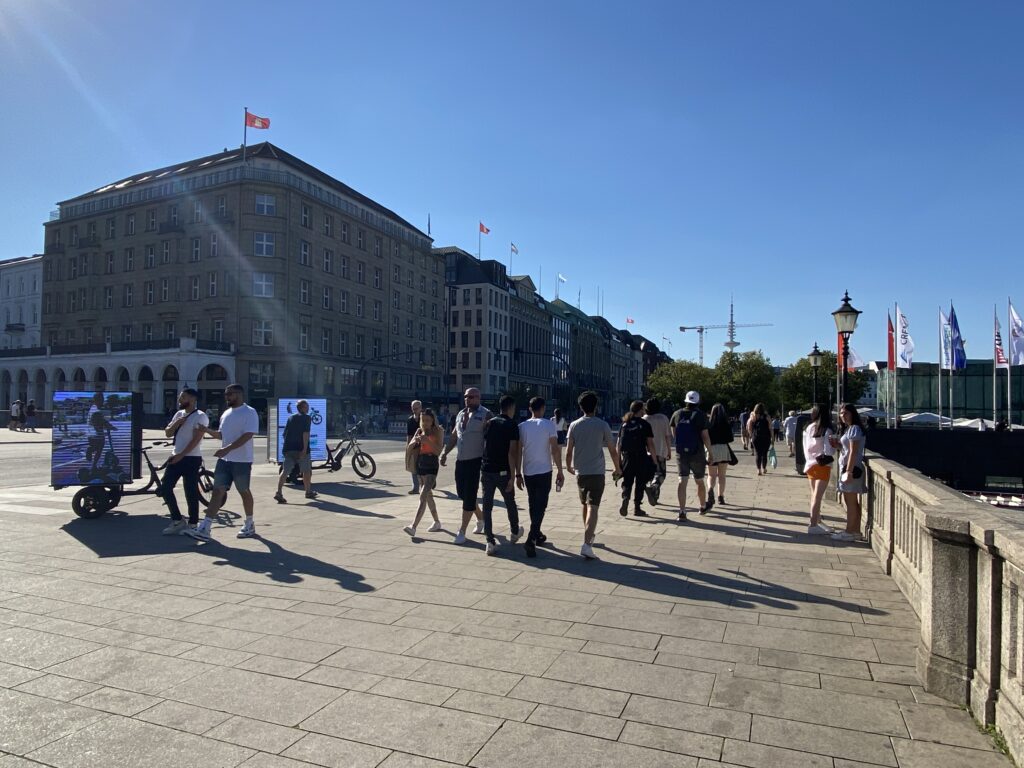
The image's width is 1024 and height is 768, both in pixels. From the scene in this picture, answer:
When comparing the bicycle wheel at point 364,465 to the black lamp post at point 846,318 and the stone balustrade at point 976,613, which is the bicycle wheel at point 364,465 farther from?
the stone balustrade at point 976,613

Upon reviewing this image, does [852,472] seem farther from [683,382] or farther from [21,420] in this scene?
[683,382]

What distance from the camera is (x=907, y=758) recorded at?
3115 mm

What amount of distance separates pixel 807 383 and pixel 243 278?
47.0 metres

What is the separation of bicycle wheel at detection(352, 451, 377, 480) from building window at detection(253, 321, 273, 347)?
128ft

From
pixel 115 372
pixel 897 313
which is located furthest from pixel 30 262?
pixel 897 313

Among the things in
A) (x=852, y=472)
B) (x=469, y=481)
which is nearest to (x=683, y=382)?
(x=852, y=472)

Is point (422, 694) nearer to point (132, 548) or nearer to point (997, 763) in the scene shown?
point (997, 763)

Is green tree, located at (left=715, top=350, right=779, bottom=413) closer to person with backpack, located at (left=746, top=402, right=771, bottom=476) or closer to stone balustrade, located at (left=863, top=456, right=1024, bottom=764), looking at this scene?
person with backpack, located at (left=746, top=402, right=771, bottom=476)

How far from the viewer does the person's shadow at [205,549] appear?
644cm

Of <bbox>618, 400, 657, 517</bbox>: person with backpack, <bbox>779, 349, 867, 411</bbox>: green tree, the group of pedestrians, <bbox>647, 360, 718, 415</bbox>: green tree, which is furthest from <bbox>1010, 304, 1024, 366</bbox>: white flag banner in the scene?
the group of pedestrians

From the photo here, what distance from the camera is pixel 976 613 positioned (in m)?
3.55

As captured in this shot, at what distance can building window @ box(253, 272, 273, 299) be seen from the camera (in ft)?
171

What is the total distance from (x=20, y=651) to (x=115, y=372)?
5565 cm

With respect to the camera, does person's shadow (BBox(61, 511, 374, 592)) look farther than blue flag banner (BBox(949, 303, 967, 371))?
No
